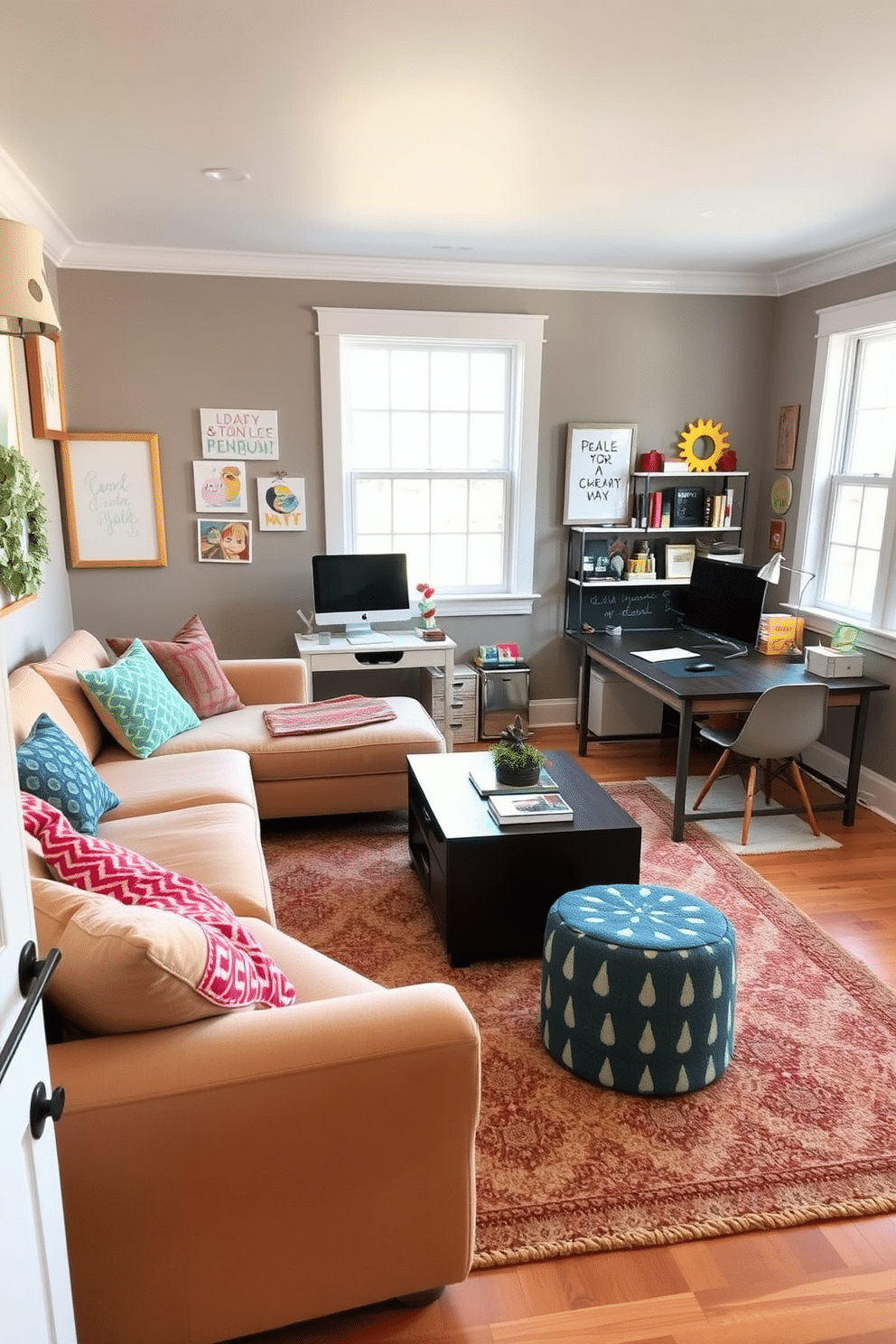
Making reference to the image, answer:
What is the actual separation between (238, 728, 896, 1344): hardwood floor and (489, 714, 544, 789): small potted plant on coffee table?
146cm

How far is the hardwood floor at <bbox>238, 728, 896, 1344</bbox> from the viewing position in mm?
1643

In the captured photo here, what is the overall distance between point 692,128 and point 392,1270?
3.05 m

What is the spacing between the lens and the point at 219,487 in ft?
15.1

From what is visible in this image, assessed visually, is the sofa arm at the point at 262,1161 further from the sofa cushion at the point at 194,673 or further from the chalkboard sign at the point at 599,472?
the chalkboard sign at the point at 599,472

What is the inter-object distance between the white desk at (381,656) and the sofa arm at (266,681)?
16 centimetres

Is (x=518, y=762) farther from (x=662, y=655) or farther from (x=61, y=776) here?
(x=662, y=655)

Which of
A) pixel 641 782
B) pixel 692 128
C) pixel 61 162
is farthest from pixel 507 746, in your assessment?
pixel 61 162

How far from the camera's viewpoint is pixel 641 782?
4445 millimetres

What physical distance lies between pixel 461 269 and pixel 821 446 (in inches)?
81.1

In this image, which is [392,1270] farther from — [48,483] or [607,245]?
[607,245]

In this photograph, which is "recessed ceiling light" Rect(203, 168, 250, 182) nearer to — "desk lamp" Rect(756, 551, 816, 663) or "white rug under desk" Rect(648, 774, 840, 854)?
"desk lamp" Rect(756, 551, 816, 663)

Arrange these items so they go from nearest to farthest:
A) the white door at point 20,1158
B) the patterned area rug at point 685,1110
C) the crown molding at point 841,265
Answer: the white door at point 20,1158, the patterned area rug at point 685,1110, the crown molding at point 841,265

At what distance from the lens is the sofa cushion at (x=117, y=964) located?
54.4 inches

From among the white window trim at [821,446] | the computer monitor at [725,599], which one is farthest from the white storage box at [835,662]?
the computer monitor at [725,599]
